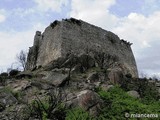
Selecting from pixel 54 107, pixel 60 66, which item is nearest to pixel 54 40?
pixel 60 66

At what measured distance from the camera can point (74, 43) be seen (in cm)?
2494

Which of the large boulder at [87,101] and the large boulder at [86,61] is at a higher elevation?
the large boulder at [86,61]

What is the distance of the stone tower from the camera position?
964 inches

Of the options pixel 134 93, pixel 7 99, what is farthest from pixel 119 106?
pixel 7 99

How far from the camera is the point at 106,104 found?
13656mm

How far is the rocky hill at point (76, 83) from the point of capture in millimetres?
12125

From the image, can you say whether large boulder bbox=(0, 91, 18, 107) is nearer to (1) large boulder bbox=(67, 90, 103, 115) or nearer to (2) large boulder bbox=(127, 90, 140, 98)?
(1) large boulder bbox=(67, 90, 103, 115)

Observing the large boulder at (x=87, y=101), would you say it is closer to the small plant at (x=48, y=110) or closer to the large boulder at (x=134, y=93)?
the small plant at (x=48, y=110)

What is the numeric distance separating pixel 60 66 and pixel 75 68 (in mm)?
1393

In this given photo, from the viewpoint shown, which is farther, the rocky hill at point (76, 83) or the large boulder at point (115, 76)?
the large boulder at point (115, 76)

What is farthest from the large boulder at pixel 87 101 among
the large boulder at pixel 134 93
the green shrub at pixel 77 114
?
the large boulder at pixel 134 93

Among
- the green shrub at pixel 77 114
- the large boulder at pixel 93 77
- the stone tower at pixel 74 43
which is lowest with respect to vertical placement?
the green shrub at pixel 77 114

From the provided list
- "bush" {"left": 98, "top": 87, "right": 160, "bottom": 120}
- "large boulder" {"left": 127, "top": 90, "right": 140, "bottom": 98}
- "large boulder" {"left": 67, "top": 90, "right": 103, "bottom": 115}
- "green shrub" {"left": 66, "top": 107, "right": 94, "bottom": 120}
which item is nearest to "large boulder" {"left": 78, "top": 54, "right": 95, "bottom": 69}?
"large boulder" {"left": 127, "top": 90, "right": 140, "bottom": 98}

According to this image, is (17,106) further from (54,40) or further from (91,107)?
(54,40)
